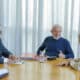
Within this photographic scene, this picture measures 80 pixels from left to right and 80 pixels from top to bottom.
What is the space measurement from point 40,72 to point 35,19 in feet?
7.27

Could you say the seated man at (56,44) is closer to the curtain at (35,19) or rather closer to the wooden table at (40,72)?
the curtain at (35,19)

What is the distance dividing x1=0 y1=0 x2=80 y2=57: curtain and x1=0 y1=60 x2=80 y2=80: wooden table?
168cm

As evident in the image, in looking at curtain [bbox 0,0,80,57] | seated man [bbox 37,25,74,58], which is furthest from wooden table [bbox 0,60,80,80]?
curtain [bbox 0,0,80,57]

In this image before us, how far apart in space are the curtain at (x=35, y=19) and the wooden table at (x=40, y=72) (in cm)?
168

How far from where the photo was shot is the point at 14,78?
2.47 m

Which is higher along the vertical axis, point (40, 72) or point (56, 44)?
point (56, 44)

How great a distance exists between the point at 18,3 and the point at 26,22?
0.41 meters

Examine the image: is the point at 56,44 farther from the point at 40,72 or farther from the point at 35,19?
the point at 40,72

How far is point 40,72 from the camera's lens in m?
2.76

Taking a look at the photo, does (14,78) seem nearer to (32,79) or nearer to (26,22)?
(32,79)

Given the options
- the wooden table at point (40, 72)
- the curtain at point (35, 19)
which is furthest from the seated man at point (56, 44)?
the wooden table at point (40, 72)

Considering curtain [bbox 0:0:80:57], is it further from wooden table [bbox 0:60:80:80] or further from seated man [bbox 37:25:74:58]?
wooden table [bbox 0:60:80:80]

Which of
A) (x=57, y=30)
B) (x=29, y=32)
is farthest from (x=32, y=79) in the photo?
(x=29, y=32)

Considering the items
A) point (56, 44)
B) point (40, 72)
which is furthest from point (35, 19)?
point (40, 72)
